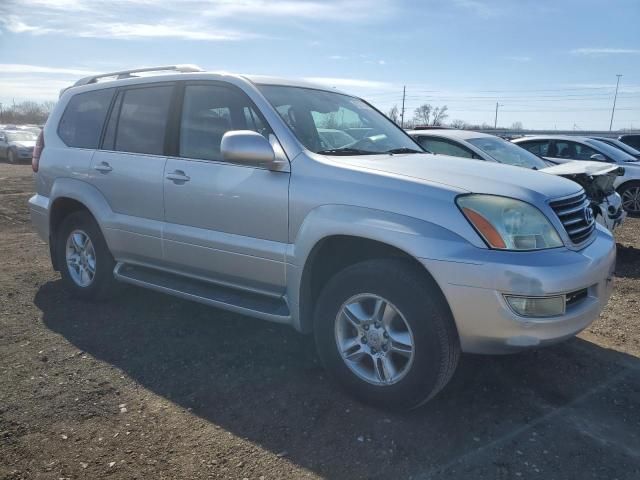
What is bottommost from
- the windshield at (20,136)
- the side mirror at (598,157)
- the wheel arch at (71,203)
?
the windshield at (20,136)

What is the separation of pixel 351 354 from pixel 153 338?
5.79 ft

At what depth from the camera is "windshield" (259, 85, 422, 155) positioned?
11.8 feet

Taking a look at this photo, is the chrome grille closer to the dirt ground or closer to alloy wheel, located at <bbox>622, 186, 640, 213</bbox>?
the dirt ground

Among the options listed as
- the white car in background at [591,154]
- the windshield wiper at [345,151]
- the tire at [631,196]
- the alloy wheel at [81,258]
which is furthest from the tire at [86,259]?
the tire at [631,196]

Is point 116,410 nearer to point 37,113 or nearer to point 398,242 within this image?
point 398,242

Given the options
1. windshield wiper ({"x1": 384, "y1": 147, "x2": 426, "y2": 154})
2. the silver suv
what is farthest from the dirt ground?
windshield wiper ({"x1": 384, "y1": 147, "x2": 426, "y2": 154})

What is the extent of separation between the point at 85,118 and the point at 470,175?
3.61 metres

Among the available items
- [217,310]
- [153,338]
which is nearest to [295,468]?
[153,338]

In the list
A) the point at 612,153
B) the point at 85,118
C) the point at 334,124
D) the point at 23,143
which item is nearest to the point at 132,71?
the point at 85,118

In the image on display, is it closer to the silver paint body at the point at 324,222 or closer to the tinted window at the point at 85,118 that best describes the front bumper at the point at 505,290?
the silver paint body at the point at 324,222

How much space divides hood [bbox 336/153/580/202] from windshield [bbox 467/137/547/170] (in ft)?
13.1

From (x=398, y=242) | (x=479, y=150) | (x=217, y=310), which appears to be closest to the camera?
(x=398, y=242)

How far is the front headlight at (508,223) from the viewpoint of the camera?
2707mm

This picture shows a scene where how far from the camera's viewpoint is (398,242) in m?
2.82
